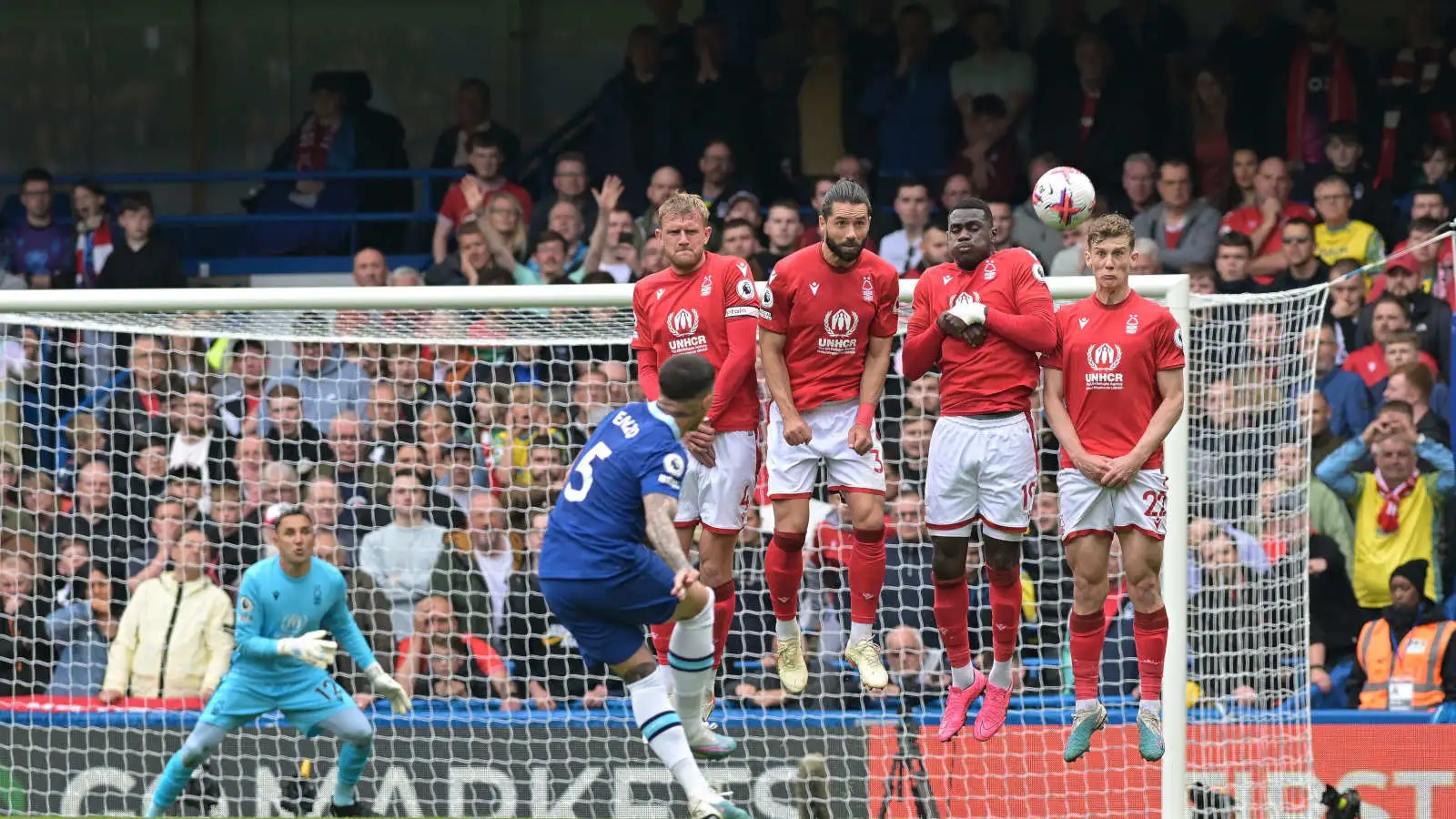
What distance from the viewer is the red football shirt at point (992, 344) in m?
8.77

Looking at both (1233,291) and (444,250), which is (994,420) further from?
(444,250)

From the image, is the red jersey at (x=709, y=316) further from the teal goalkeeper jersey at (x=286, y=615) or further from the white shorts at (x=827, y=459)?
the teal goalkeeper jersey at (x=286, y=615)

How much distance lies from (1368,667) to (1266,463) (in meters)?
1.26

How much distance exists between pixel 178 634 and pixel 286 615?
38.3 inches

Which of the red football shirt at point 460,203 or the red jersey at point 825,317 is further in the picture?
the red football shirt at point 460,203

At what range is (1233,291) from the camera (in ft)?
40.9

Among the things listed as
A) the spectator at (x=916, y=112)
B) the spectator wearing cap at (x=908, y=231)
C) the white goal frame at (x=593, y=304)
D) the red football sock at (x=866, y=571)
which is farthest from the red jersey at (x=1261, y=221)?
the red football sock at (x=866, y=571)

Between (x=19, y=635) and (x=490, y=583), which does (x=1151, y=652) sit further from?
(x=19, y=635)

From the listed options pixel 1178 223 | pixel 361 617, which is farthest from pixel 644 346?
pixel 1178 223

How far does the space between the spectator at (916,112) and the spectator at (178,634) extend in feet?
18.1

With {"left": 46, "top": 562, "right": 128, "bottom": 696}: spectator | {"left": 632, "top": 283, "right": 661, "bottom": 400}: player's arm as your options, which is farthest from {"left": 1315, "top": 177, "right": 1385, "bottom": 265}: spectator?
{"left": 46, "top": 562, "right": 128, "bottom": 696}: spectator

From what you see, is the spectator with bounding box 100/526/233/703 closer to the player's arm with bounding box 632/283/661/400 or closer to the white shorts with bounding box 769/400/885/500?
the player's arm with bounding box 632/283/661/400

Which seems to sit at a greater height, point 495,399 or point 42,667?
point 495,399

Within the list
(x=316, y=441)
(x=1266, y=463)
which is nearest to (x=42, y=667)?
(x=316, y=441)
